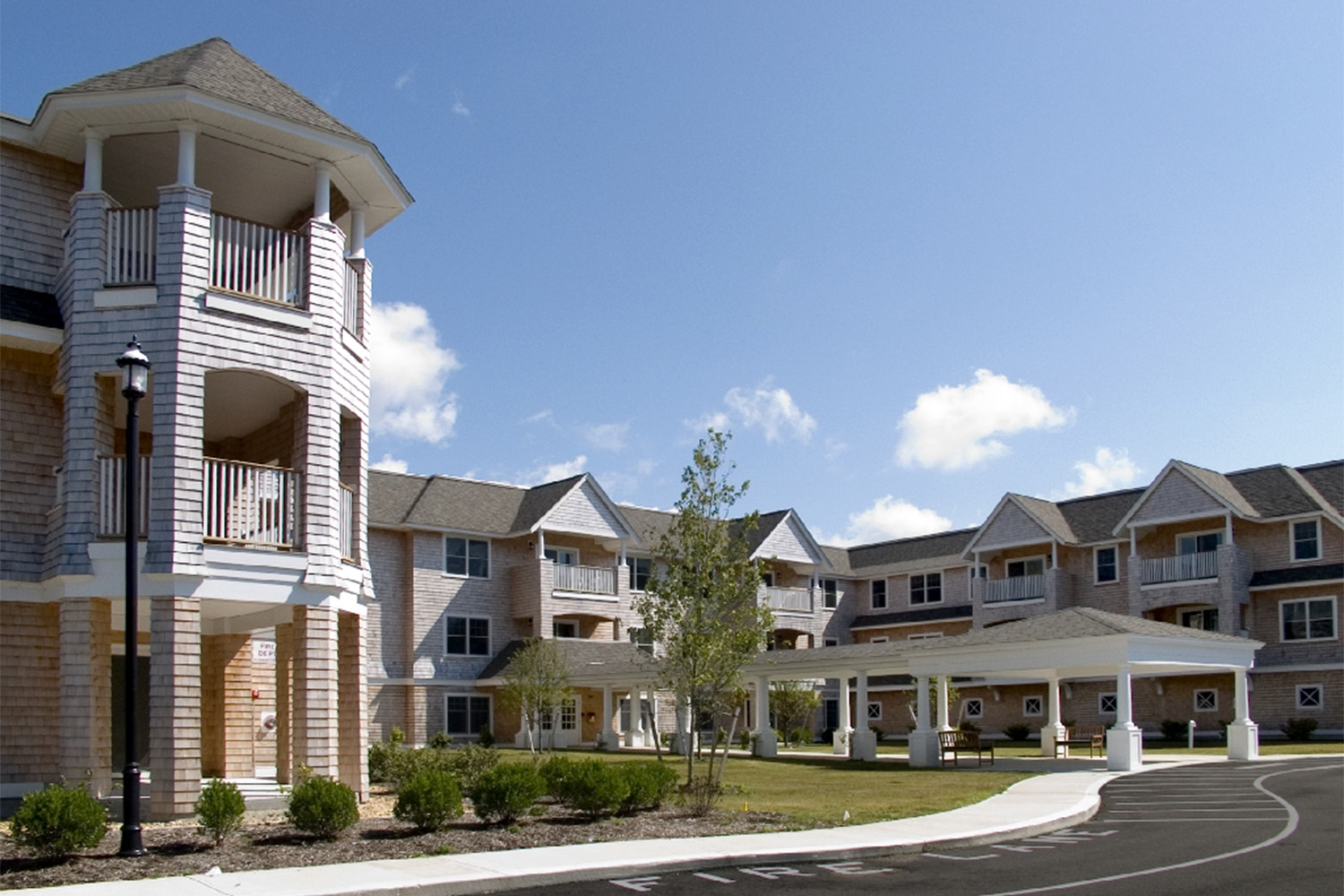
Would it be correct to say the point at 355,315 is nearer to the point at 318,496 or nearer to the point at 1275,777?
the point at 318,496

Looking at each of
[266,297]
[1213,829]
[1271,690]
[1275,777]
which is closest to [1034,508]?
[1271,690]

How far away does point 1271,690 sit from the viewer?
4597 centimetres

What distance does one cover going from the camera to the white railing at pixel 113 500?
701 inches

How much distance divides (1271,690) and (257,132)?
40.8 metres

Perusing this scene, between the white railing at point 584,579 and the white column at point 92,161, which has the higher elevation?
the white column at point 92,161

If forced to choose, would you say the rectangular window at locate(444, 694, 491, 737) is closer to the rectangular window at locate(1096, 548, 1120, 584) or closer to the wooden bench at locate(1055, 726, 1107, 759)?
the wooden bench at locate(1055, 726, 1107, 759)

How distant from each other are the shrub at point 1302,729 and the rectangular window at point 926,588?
1850 centimetres

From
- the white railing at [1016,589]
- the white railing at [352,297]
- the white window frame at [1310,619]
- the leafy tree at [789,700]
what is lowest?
the leafy tree at [789,700]

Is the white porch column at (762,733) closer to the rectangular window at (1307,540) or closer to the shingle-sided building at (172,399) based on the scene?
the shingle-sided building at (172,399)

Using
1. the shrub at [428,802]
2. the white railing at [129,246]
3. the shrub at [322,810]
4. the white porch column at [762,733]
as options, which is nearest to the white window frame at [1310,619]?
the white porch column at [762,733]

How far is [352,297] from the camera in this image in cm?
2122

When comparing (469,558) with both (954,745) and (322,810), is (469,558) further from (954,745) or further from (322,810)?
(322,810)

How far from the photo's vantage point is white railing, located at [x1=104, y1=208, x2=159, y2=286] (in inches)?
724

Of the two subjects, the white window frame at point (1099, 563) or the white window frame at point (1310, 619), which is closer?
the white window frame at point (1310, 619)
